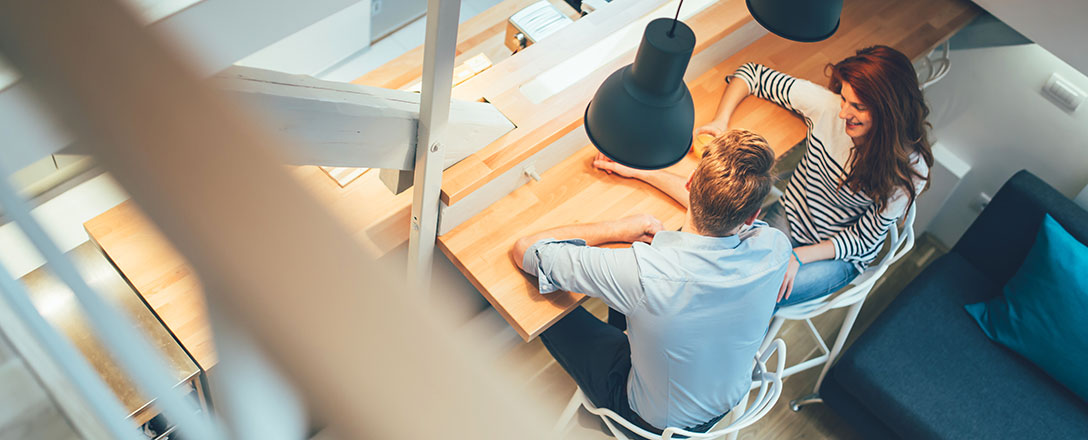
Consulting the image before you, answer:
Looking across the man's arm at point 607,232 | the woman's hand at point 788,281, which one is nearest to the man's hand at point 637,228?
the man's arm at point 607,232

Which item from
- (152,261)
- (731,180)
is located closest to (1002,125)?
(731,180)

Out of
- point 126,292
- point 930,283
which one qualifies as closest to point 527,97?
point 126,292

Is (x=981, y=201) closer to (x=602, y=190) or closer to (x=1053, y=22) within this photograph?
(x=1053, y=22)

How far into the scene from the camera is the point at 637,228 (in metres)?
2.24

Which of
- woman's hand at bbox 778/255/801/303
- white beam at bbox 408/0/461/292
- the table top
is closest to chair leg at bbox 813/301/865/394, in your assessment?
woman's hand at bbox 778/255/801/303

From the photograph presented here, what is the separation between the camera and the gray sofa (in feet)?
9.14

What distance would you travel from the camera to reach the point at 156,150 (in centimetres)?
21

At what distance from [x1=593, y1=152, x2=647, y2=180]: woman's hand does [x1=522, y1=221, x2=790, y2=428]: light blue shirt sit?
1.04 feet

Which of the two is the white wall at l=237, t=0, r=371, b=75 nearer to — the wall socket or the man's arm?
the man's arm

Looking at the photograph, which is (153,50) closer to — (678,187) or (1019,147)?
(678,187)

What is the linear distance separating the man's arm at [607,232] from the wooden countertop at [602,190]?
63 mm

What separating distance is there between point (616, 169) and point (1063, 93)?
2052mm

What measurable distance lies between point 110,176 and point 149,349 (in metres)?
0.30

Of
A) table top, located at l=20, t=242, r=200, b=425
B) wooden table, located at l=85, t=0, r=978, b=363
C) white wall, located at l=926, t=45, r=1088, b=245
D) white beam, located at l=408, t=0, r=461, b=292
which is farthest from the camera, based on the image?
white wall, located at l=926, t=45, r=1088, b=245
